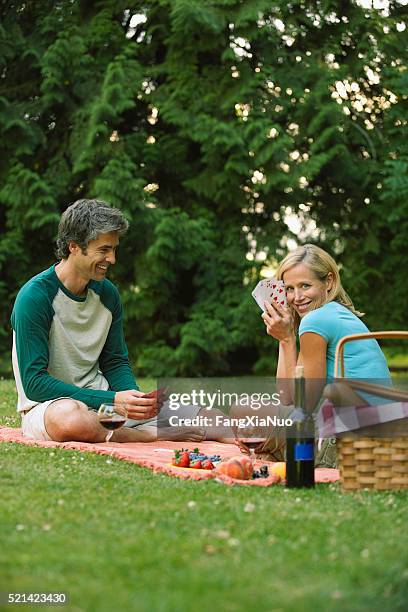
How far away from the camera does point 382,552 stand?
2668mm

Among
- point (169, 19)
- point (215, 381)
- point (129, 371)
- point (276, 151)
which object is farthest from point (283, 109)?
point (129, 371)

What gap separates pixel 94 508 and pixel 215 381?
7926 mm

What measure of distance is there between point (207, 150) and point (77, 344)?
6.43m

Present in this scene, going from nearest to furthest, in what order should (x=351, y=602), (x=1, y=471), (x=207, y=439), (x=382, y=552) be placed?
(x=351, y=602) → (x=382, y=552) → (x=1, y=471) → (x=207, y=439)

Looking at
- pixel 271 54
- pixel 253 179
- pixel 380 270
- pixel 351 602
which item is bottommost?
pixel 351 602

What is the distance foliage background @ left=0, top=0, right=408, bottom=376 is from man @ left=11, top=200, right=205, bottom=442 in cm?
554

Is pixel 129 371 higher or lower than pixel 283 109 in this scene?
lower

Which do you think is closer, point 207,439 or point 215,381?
point 207,439

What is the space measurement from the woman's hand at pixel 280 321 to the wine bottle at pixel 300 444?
2.31 feet

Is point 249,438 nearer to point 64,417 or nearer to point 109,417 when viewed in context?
point 109,417

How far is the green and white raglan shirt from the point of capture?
4.82m

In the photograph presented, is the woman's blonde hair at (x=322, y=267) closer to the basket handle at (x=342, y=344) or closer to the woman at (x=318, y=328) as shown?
the woman at (x=318, y=328)

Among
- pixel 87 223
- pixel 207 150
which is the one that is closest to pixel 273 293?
pixel 87 223

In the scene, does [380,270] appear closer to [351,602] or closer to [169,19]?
[169,19]
